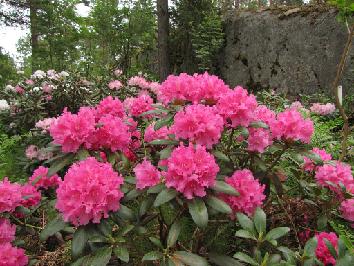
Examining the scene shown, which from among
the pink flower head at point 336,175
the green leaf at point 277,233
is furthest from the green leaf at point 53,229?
the pink flower head at point 336,175

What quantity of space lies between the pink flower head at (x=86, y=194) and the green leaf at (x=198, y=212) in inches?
11.1

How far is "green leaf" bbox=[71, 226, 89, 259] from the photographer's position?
1331 millimetres

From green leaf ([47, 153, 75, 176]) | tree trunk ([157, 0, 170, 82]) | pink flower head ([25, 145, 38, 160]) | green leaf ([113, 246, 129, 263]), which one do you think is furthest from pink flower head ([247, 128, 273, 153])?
tree trunk ([157, 0, 170, 82])

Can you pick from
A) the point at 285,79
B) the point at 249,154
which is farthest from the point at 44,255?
the point at 285,79

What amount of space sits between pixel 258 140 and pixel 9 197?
45.1 inches

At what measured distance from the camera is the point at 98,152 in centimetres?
183

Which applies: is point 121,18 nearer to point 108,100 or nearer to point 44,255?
point 108,100

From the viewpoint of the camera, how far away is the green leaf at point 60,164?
5.45 feet

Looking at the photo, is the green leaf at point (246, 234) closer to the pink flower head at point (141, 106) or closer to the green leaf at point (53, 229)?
the green leaf at point (53, 229)

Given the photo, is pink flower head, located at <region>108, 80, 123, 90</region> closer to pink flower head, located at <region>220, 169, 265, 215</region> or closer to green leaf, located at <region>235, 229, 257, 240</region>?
pink flower head, located at <region>220, 169, 265, 215</region>

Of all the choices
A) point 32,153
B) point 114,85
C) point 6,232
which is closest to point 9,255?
point 6,232

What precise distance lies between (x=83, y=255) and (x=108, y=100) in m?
1.06

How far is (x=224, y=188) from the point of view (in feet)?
4.55

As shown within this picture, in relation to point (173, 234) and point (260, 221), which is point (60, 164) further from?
point (260, 221)
